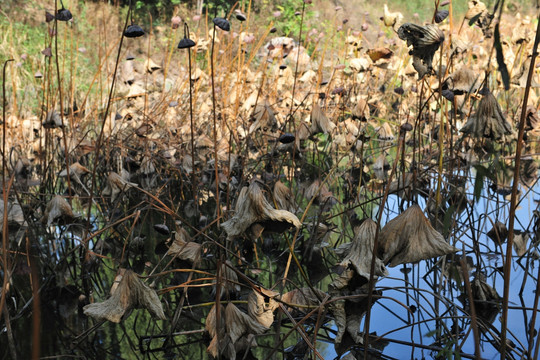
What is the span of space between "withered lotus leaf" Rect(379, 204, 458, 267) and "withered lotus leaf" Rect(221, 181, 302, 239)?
0.40ft

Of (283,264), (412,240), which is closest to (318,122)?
(283,264)

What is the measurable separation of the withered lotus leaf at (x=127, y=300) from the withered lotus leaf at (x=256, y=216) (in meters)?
0.13

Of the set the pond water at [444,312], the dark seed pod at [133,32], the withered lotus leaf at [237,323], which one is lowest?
the pond water at [444,312]

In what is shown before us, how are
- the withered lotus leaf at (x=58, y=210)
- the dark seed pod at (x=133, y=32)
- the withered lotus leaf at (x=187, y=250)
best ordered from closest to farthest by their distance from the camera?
the dark seed pod at (x=133, y=32)
the withered lotus leaf at (x=187, y=250)
the withered lotus leaf at (x=58, y=210)

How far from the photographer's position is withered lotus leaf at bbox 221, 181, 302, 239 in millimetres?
807

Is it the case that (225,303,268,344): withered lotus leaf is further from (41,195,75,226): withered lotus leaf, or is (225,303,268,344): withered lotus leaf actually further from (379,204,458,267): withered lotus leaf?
(41,195,75,226): withered lotus leaf

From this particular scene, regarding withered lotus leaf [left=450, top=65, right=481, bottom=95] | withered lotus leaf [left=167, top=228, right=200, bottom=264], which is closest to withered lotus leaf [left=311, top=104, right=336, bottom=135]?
Answer: withered lotus leaf [left=450, top=65, right=481, bottom=95]

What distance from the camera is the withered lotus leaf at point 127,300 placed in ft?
2.59

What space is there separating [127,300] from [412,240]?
0.38 m

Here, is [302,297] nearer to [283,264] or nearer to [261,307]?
[261,307]

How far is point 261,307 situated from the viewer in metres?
0.92

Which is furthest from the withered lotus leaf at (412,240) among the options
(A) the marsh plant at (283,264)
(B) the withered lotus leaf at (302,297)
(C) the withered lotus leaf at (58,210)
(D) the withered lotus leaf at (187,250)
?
(C) the withered lotus leaf at (58,210)

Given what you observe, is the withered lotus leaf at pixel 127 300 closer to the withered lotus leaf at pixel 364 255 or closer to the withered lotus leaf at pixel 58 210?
the withered lotus leaf at pixel 364 255

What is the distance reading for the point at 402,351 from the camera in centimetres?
102
